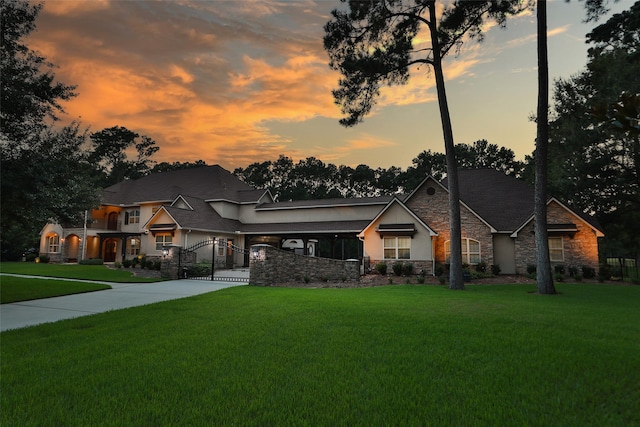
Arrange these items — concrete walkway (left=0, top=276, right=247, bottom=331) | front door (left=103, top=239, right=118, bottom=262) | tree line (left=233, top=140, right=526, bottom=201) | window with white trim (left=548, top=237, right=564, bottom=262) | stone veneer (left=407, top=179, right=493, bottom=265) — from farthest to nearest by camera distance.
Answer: tree line (left=233, top=140, right=526, bottom=201)
front door (left=103, top=239, right=118, bottom=262)
stone veneer (left=407, top=179, right=493, bottom=265)
window with white trim (left=548, top=237, right=564, bottom=262)
concrete walkway (left=0, top=276, right=247, bottom=331)

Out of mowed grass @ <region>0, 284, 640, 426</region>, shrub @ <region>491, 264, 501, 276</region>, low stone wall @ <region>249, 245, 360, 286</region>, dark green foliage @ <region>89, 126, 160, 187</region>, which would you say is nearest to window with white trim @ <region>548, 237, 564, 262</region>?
shrub @ <region>491, 264, 501, 276</region>

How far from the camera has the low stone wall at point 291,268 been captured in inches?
619

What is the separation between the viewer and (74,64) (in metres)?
12.0

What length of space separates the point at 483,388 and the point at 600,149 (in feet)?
97.3

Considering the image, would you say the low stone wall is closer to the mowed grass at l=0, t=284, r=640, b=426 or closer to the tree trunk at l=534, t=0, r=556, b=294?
the mowed grass at l=0, t=284, r=640, b=426

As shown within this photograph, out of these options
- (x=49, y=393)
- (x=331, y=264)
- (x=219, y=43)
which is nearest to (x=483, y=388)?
(x=49, y=393)

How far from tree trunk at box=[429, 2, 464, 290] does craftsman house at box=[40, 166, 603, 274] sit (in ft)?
18.1

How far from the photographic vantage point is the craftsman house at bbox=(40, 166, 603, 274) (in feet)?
67.2

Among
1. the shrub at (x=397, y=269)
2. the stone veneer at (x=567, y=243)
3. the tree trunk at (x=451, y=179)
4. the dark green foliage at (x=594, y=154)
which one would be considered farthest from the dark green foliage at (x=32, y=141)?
the dark green foliage at (x=594, y=154)

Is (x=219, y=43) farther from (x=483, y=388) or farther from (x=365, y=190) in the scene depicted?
(x=365, y=190)

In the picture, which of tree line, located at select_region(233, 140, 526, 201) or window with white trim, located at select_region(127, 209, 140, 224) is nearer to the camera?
window with white trim, located at select_region(127, 209, 140, 224)

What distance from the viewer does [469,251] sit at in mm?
21281

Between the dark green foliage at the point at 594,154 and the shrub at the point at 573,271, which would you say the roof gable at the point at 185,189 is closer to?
the shrub at the point at 573,271

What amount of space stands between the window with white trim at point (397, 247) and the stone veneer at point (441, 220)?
1.78 metres
